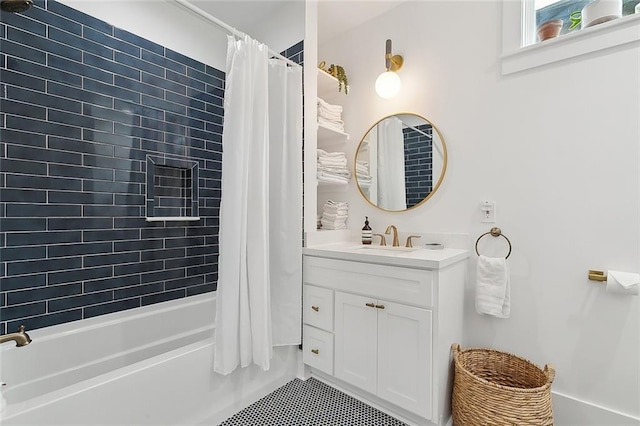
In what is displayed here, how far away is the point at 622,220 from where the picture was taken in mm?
1465

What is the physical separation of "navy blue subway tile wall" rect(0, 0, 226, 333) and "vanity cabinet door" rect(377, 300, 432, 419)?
1550mm

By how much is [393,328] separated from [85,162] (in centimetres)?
203

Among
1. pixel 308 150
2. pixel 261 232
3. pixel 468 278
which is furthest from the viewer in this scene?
pixel 308 150

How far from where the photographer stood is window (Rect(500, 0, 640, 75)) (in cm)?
147

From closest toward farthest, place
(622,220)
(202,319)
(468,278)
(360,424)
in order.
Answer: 1. (622,220)
2. (360,424)
3. (468,278)
4. (202,319)

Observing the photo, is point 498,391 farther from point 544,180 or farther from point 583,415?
point 544,180

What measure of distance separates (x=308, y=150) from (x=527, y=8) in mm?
1502

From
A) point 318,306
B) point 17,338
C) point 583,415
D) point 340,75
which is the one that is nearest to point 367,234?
point 318,306

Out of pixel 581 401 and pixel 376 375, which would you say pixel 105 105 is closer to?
pixel 376 375

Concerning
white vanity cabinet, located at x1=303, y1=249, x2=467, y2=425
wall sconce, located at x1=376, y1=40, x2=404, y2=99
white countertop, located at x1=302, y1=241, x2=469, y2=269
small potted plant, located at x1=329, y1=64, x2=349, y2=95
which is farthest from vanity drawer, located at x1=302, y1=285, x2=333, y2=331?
small potted plant, located at x1=329, y1=64, x2=349, y2=95

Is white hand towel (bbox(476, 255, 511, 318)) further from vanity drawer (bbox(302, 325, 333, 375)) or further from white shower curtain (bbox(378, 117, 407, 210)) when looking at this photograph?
vanity drawer (bbox(302, 325, 333, 375))

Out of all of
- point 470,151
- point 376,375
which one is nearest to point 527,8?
point 470,151

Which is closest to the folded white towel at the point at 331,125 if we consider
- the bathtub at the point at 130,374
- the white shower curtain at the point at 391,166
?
the white shower curtain at the point at 391,166

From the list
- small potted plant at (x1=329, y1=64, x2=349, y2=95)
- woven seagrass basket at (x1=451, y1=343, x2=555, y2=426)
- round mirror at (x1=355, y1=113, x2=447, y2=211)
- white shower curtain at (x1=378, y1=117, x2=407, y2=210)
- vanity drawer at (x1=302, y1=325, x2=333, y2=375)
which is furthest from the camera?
small potted plant at (x1=329, y1=64, x2=349, y2=95)
